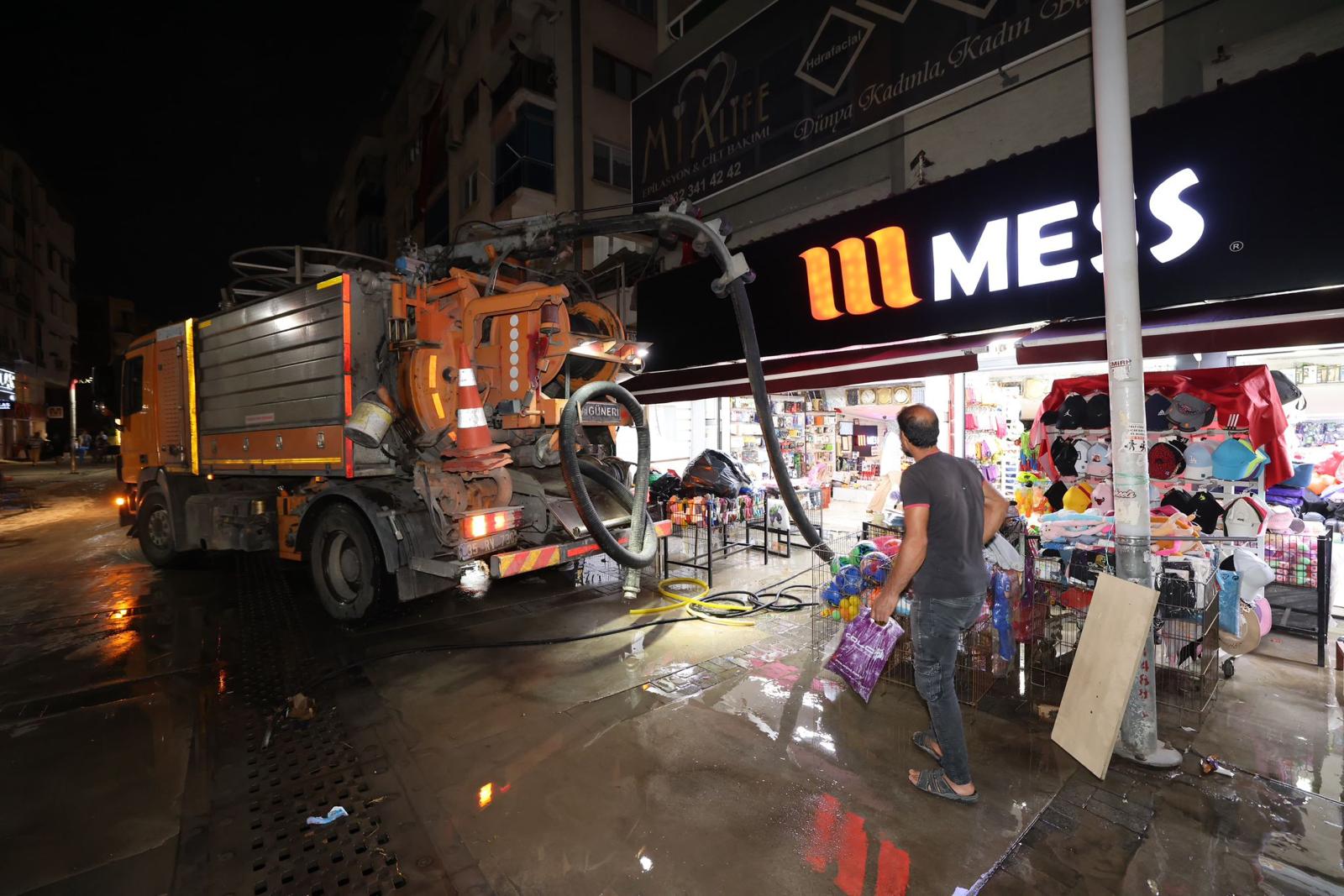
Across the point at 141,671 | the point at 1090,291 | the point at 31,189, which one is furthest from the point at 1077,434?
the point at 31,189

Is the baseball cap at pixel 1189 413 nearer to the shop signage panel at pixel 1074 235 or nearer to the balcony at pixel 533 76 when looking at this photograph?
the shop signage panel at pixel 1074 235

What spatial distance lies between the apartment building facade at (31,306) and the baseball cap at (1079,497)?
37.6m

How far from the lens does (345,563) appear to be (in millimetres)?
5941

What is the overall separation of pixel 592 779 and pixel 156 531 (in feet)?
28.4

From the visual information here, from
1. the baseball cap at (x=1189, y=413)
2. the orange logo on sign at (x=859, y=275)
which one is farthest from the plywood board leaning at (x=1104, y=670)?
the orange logo on sign at (x=859, y=275)

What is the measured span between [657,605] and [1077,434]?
16.6 feet

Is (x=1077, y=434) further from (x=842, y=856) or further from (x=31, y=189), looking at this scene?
(x=31, y=189)

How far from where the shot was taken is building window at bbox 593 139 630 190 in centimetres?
1462

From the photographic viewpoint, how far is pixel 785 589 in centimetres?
658

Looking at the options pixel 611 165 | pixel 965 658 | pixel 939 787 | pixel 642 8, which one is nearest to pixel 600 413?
pixel 965 658

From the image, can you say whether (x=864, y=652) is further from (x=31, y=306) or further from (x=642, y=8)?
(x=31, y=306)

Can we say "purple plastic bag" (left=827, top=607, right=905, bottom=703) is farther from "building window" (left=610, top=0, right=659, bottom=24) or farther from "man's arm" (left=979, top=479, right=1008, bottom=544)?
"building window" (left=610, top=0, right=659, bottom=24)

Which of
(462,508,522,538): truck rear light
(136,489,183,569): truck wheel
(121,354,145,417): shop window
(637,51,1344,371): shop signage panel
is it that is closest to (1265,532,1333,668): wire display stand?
(637,51,1344,371): shop signage panel

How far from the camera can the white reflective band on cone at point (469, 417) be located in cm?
541
